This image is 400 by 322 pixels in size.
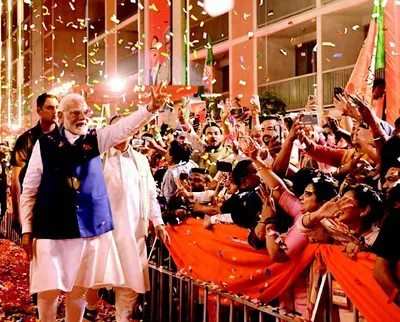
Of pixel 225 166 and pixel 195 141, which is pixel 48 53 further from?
pixel 225 166

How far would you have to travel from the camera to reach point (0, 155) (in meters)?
12.4

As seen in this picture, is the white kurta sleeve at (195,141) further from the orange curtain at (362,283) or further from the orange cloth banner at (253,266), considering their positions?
the orange curtain at (362,283)

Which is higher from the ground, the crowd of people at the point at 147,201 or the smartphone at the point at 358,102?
the smartphone at the point at 358,102

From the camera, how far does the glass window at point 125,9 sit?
92.4ft

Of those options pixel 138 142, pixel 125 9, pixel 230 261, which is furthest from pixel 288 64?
pixel 230 261

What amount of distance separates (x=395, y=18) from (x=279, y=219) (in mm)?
9101

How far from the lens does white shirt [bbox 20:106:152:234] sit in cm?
480

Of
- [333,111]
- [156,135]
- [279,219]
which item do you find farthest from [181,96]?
[279,219]

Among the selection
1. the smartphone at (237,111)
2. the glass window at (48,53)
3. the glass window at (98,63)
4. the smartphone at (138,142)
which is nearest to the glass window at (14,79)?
the glass window at (98,63)

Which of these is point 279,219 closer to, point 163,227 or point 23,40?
point 163,227

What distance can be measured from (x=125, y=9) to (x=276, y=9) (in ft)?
39.3

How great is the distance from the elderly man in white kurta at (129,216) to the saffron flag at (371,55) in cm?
470

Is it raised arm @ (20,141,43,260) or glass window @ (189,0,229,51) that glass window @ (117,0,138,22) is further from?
raised arm @ (20,141,43,260)

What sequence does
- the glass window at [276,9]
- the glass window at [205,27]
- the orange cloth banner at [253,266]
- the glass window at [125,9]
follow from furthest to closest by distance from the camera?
the glass window at [125,9]
the glass window at [205,27]
the glass window at [276,9]
the orange cloth banner at [253,266]
